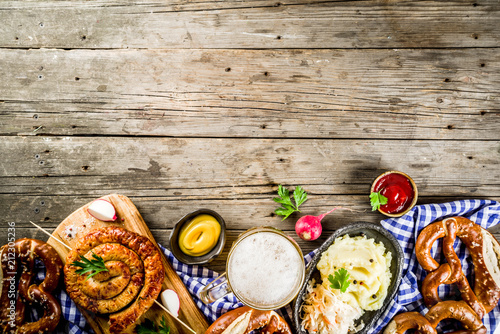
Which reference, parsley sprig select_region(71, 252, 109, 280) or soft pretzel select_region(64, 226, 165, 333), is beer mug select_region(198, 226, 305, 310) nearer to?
soft pretzel select_region(64, 226, 165, 333)

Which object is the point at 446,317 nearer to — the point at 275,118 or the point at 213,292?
the point at 213,292

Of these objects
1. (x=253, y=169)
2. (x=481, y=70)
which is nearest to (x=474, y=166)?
(x=481, y=70)

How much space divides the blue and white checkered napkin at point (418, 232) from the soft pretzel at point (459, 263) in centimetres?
8

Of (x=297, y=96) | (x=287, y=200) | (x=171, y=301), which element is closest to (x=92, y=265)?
(x=171, y=301)

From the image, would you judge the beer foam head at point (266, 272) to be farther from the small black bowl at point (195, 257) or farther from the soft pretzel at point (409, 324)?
the soft pretzel at point (409, 324)

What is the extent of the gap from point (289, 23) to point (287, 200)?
4.96 ft

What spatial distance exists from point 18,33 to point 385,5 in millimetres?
3192

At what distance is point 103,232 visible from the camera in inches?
88.7

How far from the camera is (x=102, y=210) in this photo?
235 cm

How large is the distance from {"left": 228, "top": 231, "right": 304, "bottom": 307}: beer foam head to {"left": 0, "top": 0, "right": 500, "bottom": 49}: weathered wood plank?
5.58ft

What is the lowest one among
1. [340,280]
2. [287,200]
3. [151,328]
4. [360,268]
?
[151,328]

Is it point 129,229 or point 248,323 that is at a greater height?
point 129,229

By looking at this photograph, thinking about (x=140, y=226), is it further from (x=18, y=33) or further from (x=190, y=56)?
(x=18, y=33)

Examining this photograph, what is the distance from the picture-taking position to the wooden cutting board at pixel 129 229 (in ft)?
7.73
